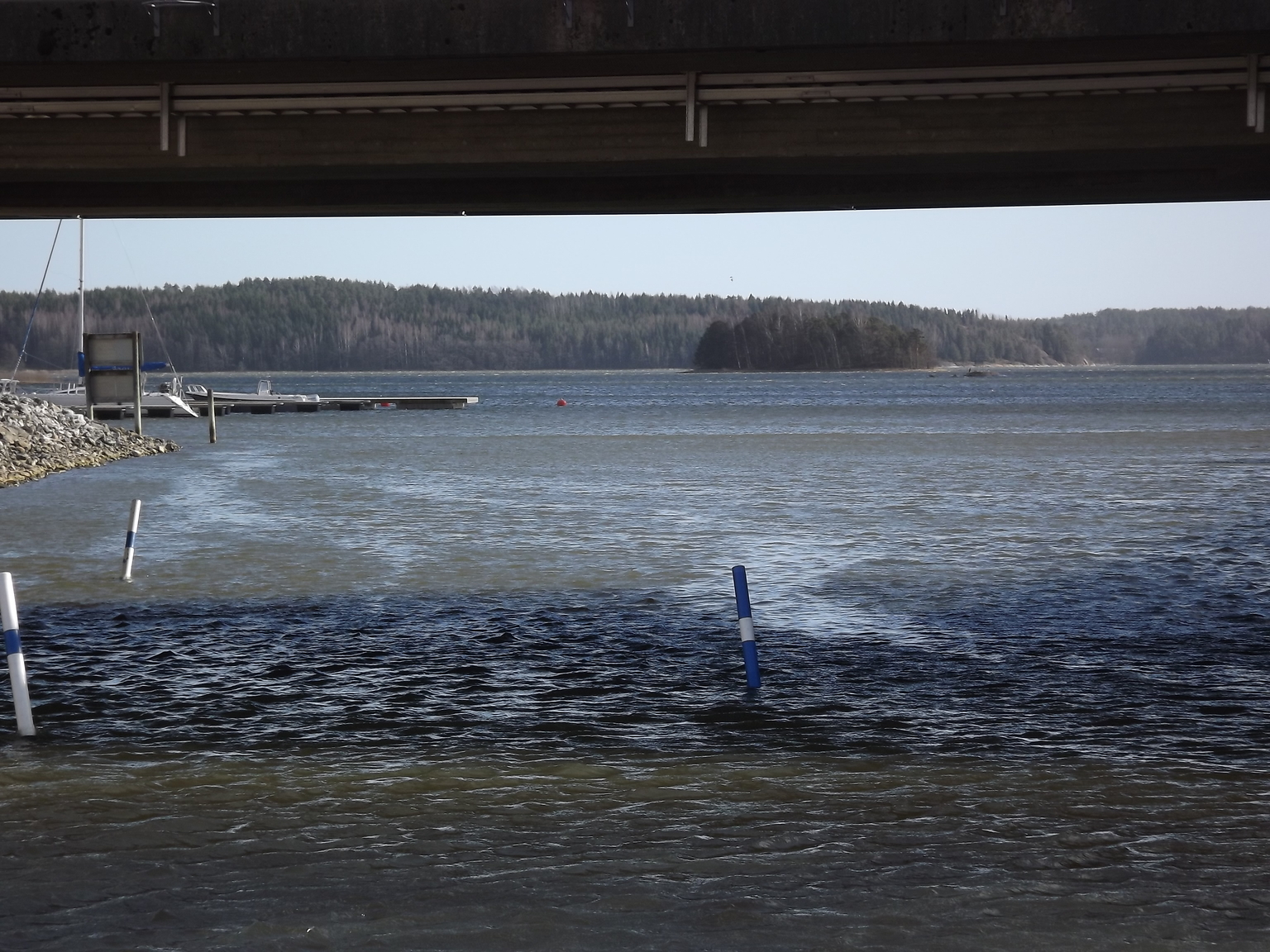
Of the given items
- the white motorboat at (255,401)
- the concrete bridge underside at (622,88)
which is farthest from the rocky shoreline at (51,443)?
the white motorboat at (255,401)

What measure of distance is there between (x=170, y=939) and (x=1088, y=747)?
254 inches

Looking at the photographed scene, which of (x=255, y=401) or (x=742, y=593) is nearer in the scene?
(x=742, y=593)

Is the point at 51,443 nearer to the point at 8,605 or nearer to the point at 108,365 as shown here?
the point at 108,365

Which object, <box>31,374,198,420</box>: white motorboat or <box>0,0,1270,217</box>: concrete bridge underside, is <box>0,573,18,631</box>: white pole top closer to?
<box>0,0,1270,217</box>: concrete bridge underside

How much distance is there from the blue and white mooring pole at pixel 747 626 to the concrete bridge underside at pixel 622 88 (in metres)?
4.64

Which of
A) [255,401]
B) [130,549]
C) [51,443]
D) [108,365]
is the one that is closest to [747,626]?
[130,549]

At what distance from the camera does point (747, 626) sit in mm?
11883


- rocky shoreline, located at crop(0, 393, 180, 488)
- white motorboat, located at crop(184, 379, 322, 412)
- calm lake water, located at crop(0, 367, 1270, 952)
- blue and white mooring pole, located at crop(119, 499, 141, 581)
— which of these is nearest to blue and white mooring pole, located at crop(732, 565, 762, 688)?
calm lake water, located at crop(0, 367, 1270, 952)

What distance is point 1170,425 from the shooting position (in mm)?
84062

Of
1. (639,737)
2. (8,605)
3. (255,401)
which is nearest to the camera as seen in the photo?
(8,605)

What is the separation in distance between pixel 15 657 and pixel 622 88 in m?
7.59

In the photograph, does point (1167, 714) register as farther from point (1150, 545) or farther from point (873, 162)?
point (1150, 545)

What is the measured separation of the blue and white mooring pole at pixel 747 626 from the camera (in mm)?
11711

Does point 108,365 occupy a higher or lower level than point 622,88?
lower
